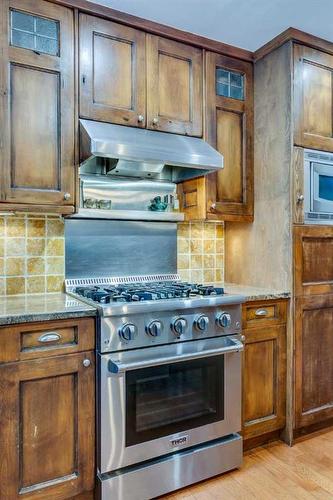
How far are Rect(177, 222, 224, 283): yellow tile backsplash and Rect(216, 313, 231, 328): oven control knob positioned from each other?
722 millimetres

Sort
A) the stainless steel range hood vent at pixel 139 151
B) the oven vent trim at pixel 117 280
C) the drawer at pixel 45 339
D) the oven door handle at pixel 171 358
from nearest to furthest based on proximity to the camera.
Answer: the drawer at pixel 45 339 < the oven door handle at pixel 171 358 < the stainless steel range hood vent at pixel 139 151 < the oven vent trim at pixel 117 280

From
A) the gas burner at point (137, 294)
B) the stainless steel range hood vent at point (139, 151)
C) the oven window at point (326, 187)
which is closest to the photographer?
the gas burner at point (137, 294)

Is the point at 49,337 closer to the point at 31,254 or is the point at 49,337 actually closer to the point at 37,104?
the point at 31,254

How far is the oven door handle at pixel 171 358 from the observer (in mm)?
1628

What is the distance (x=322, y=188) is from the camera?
7.68 feet

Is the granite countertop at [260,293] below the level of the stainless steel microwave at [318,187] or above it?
below

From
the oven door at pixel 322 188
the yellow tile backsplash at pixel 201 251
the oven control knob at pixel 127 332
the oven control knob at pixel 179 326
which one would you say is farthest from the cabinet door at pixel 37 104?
the oven door at pixel 322 188

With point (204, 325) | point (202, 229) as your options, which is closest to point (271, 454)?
point (204, 325)

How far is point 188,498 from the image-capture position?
5.85 ft

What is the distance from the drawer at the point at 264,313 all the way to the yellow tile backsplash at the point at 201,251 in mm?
620

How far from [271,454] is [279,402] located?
298mm

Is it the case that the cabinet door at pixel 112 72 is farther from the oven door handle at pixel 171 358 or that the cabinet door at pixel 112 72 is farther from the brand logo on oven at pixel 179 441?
the brand logo on oven at pixel 179 441

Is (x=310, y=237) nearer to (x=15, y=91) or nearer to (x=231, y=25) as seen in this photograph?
(x=231, y=25)

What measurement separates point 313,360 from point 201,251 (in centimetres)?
105
